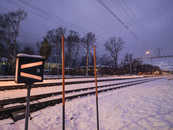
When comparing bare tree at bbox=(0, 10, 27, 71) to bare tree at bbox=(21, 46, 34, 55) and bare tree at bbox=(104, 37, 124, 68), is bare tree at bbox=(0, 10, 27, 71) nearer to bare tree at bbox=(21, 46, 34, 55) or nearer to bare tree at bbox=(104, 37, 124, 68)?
bare tree at bbox=(21, 46, 34, 55)

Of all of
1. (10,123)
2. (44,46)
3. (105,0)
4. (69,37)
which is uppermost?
(69,37)

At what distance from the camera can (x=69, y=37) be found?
24828mm

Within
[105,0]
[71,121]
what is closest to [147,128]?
[71,121]

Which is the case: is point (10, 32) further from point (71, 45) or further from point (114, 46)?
point (114, 46)

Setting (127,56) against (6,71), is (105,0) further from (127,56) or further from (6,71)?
(127,56)

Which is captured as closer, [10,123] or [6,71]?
[10,123]

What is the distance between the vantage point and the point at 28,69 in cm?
119

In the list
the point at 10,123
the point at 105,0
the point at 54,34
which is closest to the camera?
the point at 10,123

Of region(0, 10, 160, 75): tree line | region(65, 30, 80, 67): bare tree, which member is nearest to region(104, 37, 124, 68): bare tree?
region(0, 10, 160, 75): tree line

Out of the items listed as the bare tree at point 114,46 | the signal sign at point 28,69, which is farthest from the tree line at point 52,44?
the signal sign at point 28,69

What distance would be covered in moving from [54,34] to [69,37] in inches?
153

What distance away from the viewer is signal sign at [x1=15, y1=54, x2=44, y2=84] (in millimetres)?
1149

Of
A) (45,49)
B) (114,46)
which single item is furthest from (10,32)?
(114,46)

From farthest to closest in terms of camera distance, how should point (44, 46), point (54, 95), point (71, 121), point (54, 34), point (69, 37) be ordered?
point (69, 37)
point (54, 34)
point (44, 46)
point (54, 95)
point (71, 121)
